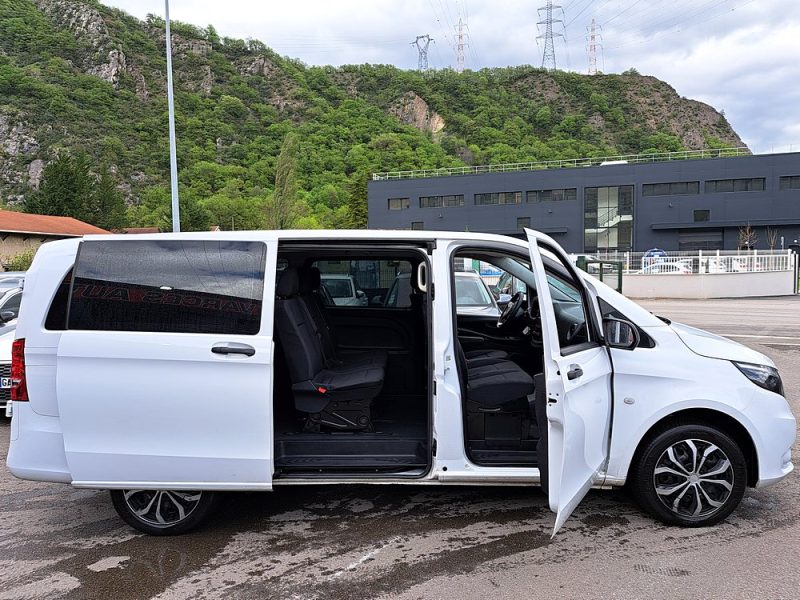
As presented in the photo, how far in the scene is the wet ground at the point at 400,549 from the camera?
336 centimetres

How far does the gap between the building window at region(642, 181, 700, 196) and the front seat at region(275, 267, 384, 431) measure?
58.3m

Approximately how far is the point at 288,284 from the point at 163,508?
1.72 metres

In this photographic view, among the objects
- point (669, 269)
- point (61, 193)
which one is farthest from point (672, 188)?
point (61, 193)

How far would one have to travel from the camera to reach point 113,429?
371cm

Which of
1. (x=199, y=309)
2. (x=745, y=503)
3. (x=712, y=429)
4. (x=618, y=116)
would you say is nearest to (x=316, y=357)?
(x=199, y=309)

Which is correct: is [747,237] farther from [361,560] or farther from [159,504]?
[159,504]

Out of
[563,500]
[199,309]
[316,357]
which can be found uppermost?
[199,309]

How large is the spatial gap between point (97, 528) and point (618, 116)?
12238cm

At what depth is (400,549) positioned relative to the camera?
3795 millimetres

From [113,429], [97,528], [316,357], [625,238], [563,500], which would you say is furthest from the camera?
[625,238]

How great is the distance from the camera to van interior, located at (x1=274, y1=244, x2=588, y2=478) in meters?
4.03

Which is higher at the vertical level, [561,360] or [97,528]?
[561,360]

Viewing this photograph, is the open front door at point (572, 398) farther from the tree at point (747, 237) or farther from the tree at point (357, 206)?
the tree at point (357, 206)

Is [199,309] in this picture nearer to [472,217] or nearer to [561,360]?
[561,360]
